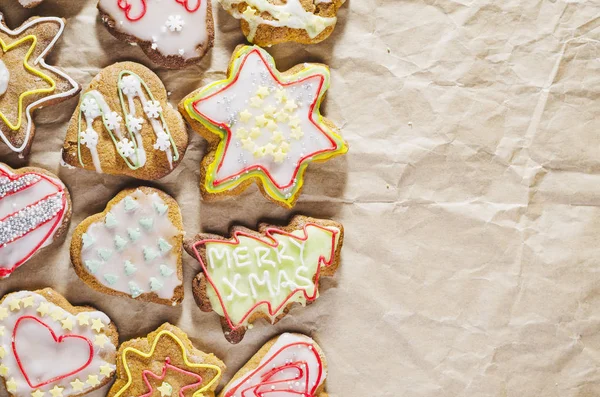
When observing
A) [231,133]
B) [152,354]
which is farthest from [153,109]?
[152,354]

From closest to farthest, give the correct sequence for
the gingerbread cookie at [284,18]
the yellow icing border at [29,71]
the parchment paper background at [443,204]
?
1. the yellow icing border at [29,71]
2. the gingerbread cookie at [284,18]
3. the parchment paper background at [443,204]

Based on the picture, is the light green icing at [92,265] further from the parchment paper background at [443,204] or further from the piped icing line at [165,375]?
the piped icing line at [165,375]

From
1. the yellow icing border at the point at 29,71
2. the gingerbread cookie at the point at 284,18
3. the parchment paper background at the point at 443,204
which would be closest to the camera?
the yellow icing border at the point at 29,71

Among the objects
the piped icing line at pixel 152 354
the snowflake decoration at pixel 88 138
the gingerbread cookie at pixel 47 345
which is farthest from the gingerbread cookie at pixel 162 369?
the snowflake decoration at pixel 88 138

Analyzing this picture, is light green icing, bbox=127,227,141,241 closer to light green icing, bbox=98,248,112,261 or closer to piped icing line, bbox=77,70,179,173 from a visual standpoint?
light green icing, bbox=98,248,112,261

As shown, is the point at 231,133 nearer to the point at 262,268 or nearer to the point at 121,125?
the point at 121,125

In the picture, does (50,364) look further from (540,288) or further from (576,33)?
(576,33)

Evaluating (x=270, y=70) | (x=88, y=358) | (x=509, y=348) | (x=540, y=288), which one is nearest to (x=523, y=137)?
(x=540, y=288)
